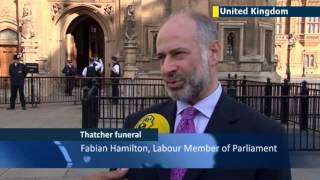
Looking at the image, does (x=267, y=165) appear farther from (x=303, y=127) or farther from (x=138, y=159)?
(x=303, y=127)

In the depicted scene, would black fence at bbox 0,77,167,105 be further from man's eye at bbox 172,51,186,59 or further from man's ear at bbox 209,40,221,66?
man's eye at bbox 172,51,186,59

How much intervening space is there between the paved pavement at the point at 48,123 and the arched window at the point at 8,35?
567 cm

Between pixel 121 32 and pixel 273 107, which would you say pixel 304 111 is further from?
pixel 121 32

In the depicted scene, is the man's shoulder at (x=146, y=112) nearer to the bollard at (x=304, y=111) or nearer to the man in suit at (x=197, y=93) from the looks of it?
the man in suit at (x=197, y=93)

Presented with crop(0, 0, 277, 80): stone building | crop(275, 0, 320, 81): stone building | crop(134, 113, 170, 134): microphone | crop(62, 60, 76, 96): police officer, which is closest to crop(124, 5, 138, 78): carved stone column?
crop(0, 0, 277, 80): stone building

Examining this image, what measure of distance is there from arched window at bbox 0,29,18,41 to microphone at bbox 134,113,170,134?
73.3 feet

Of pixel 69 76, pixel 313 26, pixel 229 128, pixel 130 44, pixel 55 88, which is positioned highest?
pixel 313 26

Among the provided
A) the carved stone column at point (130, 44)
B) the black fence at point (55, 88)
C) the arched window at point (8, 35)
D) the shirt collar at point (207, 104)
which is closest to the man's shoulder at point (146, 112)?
the shirt collar at point (207, 104)

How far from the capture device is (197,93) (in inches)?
86.2

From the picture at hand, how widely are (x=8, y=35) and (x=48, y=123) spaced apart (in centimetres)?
1139

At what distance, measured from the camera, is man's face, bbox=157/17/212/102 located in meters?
2.11

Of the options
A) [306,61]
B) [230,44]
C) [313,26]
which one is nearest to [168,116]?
[230,44]

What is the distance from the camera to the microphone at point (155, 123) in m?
2.14

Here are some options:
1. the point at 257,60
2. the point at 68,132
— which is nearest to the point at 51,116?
the point at 257,60
